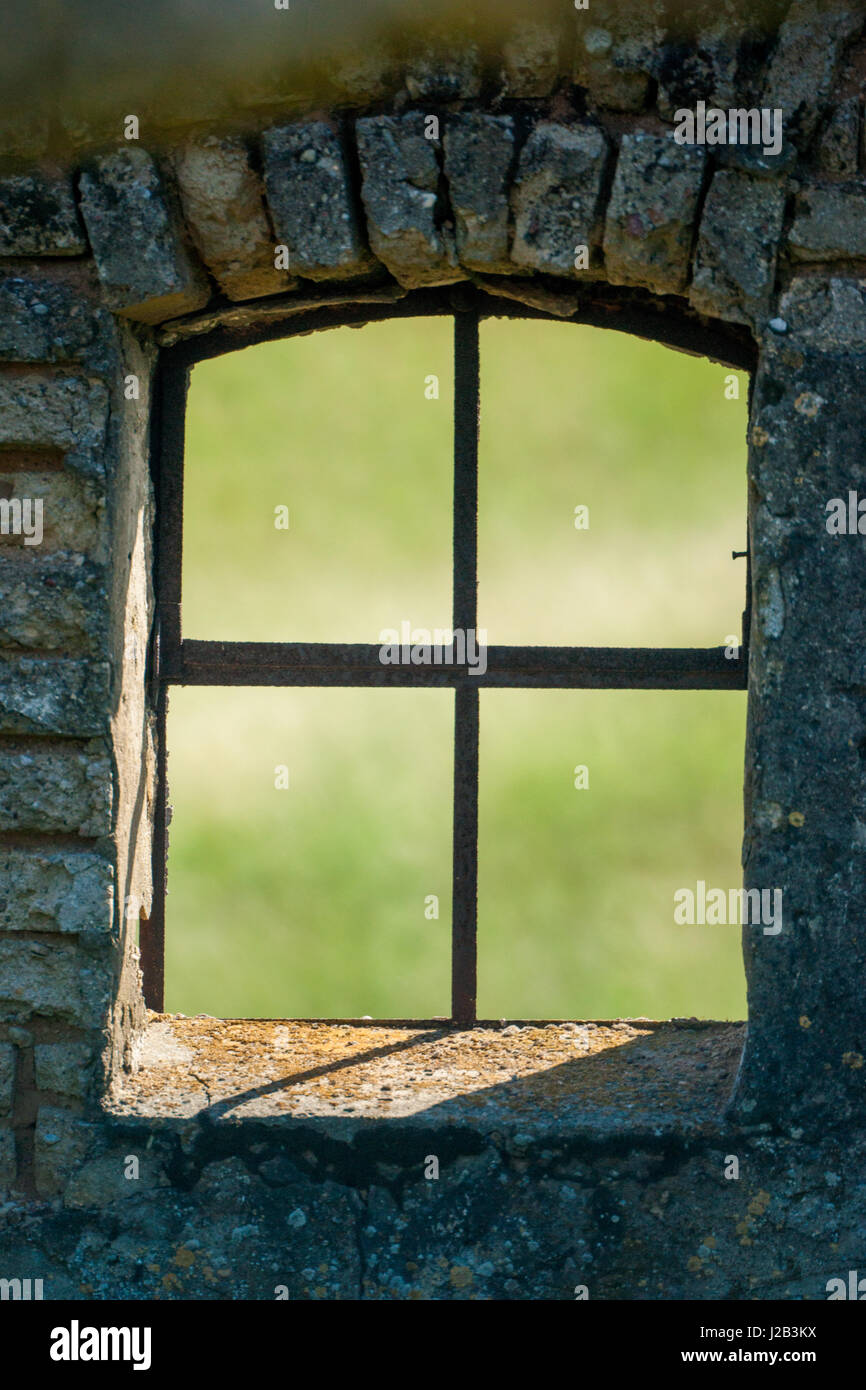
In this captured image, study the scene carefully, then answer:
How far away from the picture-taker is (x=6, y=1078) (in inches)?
83.6

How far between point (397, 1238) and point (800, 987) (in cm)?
83

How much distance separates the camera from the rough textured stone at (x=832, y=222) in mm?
2061

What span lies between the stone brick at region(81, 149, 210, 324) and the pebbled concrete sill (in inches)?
56.3

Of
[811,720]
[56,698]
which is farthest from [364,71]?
[811,720]

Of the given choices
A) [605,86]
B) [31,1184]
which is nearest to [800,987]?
[31,1184]

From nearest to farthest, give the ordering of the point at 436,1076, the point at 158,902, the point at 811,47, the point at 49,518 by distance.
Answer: the point at 811,47 < the point at 49,518 < the point at 436,1076 < the point at 158,902

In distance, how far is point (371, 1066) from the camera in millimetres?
2324

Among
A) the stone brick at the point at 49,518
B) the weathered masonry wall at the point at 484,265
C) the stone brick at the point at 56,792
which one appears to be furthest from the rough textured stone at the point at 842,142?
the stone brick at the point at 56,792

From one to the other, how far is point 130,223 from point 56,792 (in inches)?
39.9

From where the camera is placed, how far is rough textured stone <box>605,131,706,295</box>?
206 cm

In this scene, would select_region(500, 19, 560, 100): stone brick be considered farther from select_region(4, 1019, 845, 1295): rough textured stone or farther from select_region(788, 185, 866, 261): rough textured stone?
select_region(4, 1019, 845, 1295): rough textured stone
